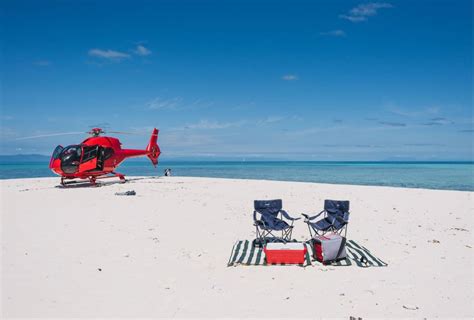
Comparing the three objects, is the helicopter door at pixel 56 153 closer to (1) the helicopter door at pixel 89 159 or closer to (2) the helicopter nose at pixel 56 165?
(2) the helicopter nose at pixel 56 165

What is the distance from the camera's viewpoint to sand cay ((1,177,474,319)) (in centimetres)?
394

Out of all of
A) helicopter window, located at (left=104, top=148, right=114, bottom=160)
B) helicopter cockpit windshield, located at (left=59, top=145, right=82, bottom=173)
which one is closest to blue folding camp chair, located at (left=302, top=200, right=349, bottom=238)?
helicopter cockpit windshield, located at (left=59, top=145, right=82, bottom=173)

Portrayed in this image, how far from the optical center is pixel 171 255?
5.88 meters

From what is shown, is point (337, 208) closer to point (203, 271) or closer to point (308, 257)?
Result: point (308, 257)

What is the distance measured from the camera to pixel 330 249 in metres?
5.40

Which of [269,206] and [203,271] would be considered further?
[269,206]

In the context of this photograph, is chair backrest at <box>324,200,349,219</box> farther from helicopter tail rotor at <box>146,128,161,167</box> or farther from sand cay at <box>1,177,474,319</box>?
helicopter tail rotor at <box>146,128,161,167</box>

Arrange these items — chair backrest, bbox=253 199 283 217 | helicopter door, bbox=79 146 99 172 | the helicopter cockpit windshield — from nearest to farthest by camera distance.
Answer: chair backrest, bbox=253 199 283 217, the helicopter cockpit windshield, helicopter door, bbox=79 146 99 172

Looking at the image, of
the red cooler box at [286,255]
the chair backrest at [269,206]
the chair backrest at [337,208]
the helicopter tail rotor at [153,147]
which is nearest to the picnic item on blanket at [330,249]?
the red cooler box at [286,255]

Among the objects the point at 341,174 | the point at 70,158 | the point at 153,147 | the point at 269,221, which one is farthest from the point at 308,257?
the point at 341,174

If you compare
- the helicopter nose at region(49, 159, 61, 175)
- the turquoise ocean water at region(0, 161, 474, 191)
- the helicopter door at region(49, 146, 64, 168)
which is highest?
the helicopter door at region(49, 146, 64, 168)

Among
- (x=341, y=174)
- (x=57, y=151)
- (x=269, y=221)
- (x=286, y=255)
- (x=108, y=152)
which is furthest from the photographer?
(x=341, y=174)

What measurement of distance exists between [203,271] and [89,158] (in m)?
12.5

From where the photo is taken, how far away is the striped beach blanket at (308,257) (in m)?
5.38
